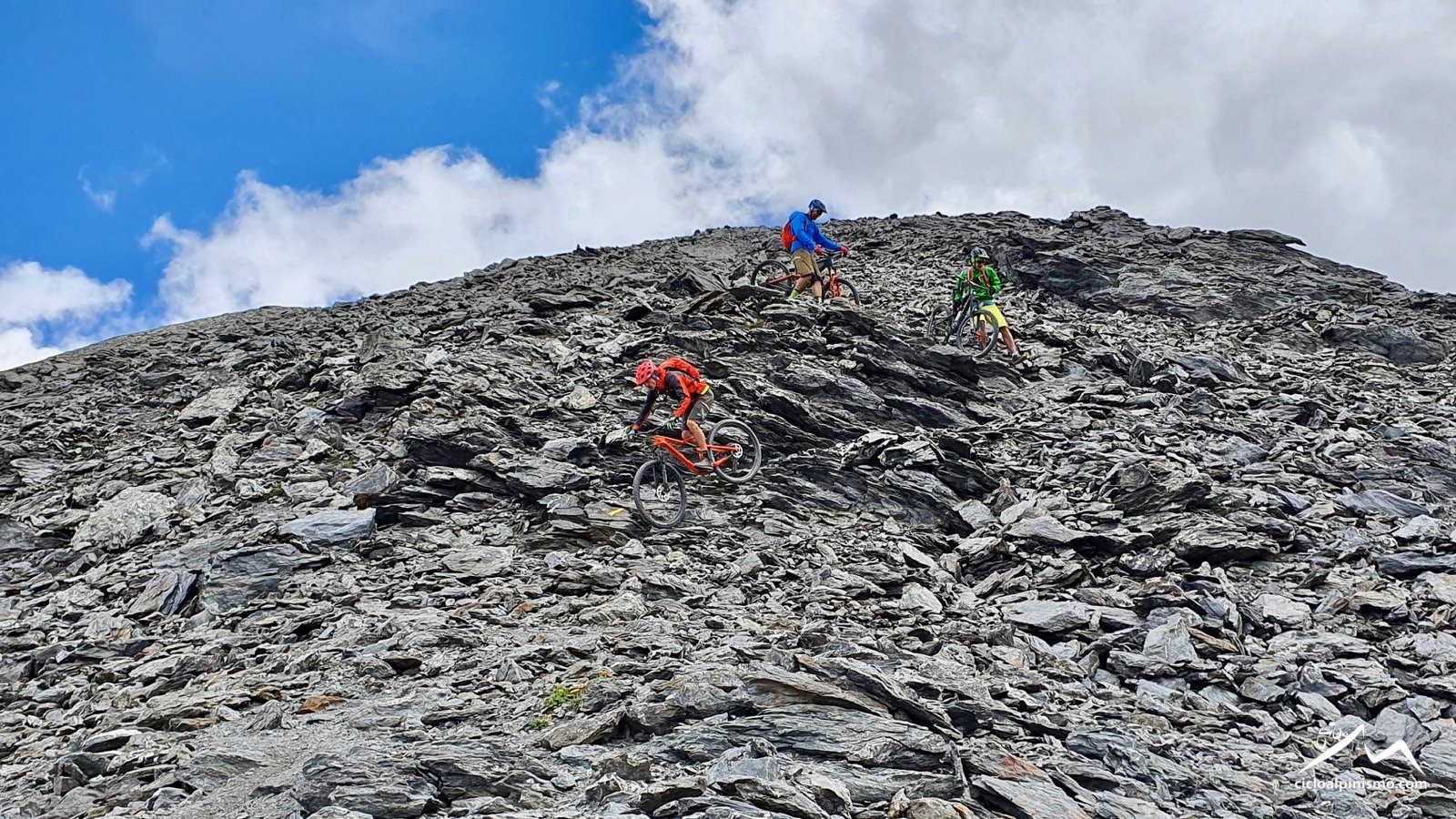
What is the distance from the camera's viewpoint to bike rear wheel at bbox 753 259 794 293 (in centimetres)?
2508

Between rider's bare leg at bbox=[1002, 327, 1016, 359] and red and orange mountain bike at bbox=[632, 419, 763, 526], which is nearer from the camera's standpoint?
red and orange mountain bike at bbox=[632, 419, 763, 526]

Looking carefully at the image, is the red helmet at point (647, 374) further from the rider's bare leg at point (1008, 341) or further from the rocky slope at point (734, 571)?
the rider's bare leg at point (1008, 341)

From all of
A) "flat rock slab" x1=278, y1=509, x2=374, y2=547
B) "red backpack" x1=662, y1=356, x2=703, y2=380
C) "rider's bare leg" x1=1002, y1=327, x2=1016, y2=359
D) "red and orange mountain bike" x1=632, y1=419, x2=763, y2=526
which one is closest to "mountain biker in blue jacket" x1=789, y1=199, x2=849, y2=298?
"rider's bare leg" x1=1002, y1=327, x2=1016, y2=359

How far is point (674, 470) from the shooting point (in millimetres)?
15180

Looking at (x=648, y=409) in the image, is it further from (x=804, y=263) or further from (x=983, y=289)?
(x=983, y=289)

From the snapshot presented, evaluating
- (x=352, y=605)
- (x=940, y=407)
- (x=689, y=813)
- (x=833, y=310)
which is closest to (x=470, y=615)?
(x=352, y=605)

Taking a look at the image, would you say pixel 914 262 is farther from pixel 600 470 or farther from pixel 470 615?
pixel 470 615

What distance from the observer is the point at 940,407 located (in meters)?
20.1

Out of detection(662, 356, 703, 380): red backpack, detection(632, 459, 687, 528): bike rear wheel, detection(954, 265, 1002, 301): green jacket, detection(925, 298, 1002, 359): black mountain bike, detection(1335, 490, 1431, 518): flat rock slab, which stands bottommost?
detection(632, 459, 687, 528): bike rear wheel

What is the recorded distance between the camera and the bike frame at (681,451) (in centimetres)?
1510

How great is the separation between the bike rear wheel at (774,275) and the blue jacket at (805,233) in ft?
5.94

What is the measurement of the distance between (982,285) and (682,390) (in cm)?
1072

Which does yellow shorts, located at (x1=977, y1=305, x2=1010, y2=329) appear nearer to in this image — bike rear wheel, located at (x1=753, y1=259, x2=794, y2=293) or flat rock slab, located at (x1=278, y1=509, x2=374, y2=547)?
bike rear wheel, located at (x1=753, y1=259, x2=794, y2=293)

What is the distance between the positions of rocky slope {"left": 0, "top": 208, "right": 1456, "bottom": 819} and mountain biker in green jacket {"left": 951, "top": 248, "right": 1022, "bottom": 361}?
46.0 inches
